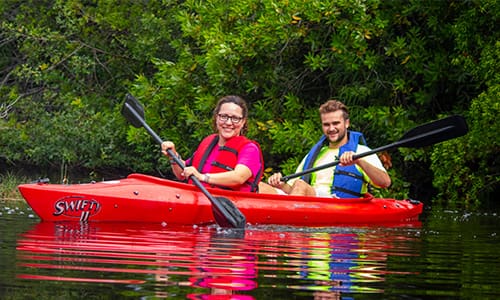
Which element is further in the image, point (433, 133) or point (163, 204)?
point (433, 133)

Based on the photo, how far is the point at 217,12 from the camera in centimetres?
1420

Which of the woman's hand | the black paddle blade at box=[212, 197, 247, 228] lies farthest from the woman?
the woman's hand

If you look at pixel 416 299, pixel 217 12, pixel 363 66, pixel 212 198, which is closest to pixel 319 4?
pixel 363 66

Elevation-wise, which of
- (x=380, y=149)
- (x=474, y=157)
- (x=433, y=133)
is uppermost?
(x=474, y=157)

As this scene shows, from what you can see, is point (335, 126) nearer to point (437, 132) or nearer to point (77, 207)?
point (437, 132)

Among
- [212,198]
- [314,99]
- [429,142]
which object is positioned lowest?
[212,198]

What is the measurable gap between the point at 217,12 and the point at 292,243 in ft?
26.9

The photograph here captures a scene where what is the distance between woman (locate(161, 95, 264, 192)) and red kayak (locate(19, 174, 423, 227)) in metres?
0.14

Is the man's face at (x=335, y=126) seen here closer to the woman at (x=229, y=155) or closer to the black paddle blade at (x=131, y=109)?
the woman at (x=229, y=155)

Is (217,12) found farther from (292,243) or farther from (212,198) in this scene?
(292,243)

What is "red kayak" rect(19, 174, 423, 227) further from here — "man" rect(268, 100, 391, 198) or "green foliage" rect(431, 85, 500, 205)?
"green foliage" rect(431, 85, 500, 205)

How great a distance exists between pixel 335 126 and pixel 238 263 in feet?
13.7

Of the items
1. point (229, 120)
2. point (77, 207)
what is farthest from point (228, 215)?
point (77, 207)

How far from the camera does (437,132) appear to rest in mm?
9016
